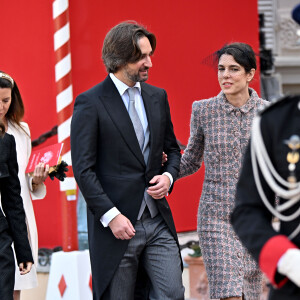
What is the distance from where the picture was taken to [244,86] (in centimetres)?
482

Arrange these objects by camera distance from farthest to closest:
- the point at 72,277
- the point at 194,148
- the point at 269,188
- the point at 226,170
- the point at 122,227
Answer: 1. the point at 72,277
2. the point at 194,148
3. the point at 226,170
4. the point at 122,227
5. the point at 269,188

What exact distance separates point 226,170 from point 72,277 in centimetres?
190

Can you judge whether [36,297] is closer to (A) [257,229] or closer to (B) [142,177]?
(B) [142,177]

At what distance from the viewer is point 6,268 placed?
425 centimetres

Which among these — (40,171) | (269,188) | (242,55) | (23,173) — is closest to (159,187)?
(242,55)

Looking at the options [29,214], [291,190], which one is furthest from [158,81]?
[291,190]

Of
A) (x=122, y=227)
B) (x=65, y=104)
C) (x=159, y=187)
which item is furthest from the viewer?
(x=65, y=104)

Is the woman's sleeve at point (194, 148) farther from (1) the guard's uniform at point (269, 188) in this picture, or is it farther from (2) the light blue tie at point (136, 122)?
(1) the guard's uniform at point (269, 188)

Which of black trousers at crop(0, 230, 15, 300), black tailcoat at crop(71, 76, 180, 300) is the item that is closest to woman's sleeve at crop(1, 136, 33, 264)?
black trousers at crop(0, 230, 15, 300)

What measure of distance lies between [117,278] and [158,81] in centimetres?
285

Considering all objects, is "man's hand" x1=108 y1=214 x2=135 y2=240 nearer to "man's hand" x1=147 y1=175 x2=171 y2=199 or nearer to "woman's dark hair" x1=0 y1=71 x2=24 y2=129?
"man's hand" x1=147 y1=175 x2=171 y2=199

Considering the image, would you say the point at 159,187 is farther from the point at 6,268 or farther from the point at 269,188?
the point at 269,188

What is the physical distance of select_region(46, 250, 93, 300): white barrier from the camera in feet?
20.1

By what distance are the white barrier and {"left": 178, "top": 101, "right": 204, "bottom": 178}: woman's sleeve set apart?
1552mm
